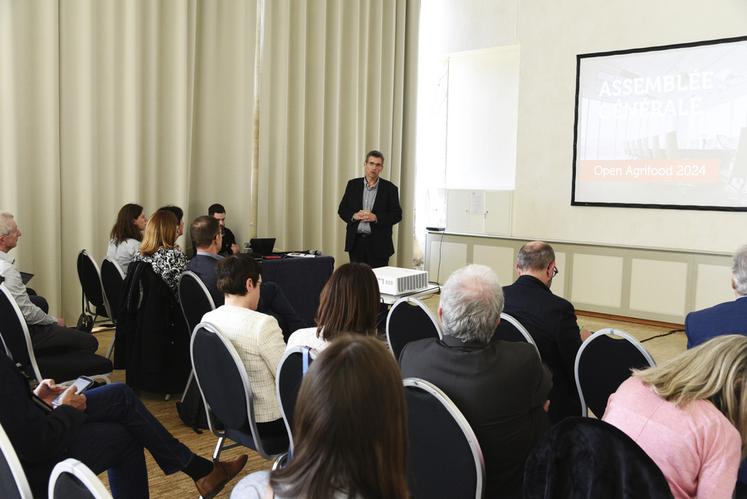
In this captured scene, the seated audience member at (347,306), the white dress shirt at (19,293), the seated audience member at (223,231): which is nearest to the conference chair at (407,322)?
the seated audience member at (347,306)

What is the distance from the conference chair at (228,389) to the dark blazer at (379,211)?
137 inches

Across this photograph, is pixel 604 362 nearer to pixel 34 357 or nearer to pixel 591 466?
pixel 591 466

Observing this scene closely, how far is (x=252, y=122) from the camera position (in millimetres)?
6922

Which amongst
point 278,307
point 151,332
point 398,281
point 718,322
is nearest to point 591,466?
point 718,322

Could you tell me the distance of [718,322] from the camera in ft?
8.02

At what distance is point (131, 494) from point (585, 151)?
6351mm

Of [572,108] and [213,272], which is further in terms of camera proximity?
[572,108]

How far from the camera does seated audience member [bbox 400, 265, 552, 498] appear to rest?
182cm

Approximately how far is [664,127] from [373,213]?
10.7 ft

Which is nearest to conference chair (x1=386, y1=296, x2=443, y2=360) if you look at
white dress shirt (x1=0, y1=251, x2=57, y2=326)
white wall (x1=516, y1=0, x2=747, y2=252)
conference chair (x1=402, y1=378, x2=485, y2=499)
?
conference chair (x1=402, y1=378, x2=485, y2=499)

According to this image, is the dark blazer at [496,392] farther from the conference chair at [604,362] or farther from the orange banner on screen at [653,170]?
the orange banner on screen at [653,170]

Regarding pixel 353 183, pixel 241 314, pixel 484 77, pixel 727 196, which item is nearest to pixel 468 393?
pixel 241 314

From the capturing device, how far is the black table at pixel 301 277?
5.16m

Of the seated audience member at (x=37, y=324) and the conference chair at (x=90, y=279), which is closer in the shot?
the seated audience member at (x=37, y=324)
